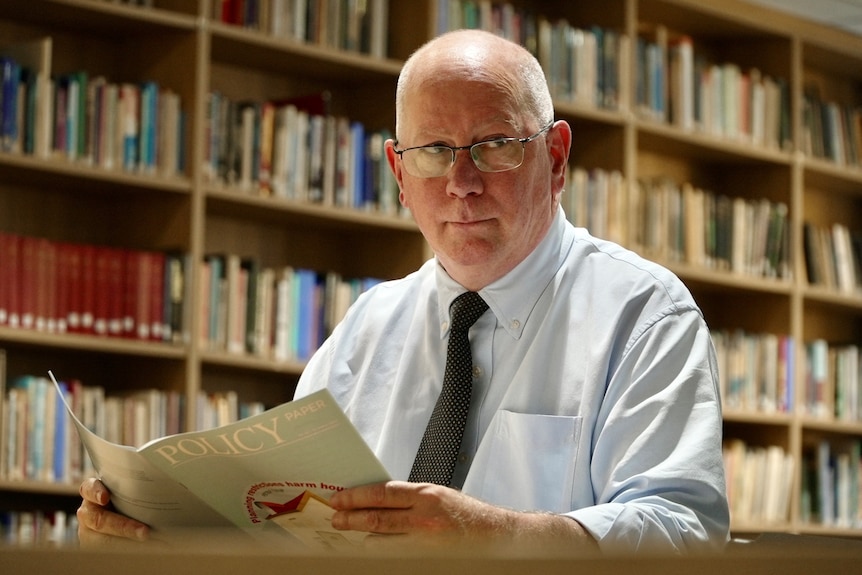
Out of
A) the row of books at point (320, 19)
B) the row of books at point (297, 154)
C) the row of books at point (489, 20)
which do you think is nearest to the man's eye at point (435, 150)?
the row of books at point (297, 154)

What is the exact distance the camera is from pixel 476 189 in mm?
1801

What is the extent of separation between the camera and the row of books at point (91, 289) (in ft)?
11.0

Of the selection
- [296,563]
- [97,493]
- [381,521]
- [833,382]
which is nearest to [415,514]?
[381,521]

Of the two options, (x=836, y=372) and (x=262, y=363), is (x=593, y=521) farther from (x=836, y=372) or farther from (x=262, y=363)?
(x=836, y=372)

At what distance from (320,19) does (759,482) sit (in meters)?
2.53

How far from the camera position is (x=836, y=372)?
5234 millimetres

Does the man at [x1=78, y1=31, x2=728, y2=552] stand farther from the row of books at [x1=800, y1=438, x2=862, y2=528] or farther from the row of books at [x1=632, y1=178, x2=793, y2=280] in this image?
the row of books at [x1=800, y1=438, x2=862, y2=528]

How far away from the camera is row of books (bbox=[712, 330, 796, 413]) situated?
16.0ft

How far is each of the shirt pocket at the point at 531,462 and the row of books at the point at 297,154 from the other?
2202mm

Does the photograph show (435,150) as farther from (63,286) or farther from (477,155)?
(63,286)

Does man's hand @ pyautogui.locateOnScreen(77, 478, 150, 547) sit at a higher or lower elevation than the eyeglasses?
lower

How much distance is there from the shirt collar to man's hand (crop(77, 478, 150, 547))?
0.57 metres

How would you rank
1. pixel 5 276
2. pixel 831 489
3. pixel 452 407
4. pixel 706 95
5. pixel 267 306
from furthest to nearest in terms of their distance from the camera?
pixel 831 489 < pixel 706 95 < pixel 267 306 < pixel 5 276 < pixel 452 407

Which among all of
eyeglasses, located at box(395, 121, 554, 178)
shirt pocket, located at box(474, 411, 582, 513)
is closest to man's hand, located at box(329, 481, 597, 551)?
shirt pocket, located at box(474, 411, 582, 513)
